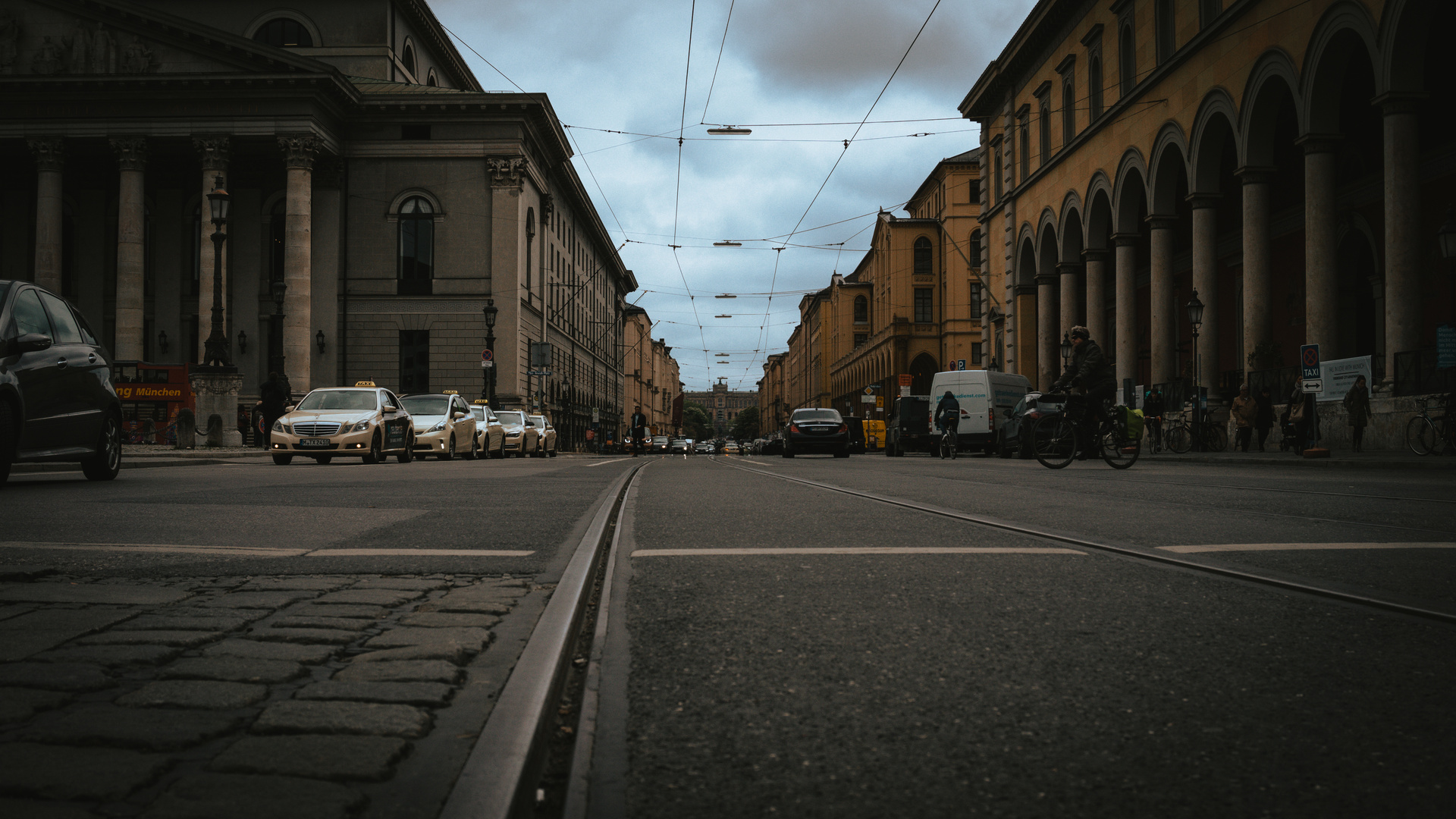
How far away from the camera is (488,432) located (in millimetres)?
28188

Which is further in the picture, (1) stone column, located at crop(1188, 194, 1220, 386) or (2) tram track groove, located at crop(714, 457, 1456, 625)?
(1) stone column, located at crop(1188, 194, 1220, 386)

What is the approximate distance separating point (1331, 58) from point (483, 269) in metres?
34.0

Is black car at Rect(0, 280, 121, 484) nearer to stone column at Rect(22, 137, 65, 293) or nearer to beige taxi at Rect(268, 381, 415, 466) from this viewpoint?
beige taxi at Rect(268, 381, 415, 466)

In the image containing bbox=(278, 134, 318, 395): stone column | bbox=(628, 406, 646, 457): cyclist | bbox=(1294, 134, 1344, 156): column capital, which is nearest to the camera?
bbox=(1294, 134, 1344, 156): column capital

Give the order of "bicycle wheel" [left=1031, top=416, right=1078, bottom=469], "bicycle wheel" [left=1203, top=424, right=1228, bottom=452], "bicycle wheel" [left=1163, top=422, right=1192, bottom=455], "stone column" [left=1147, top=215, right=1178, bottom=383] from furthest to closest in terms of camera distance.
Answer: "stone column" [left=1147, top=215, right=1178, bottom=383], "bicycle wheel" [left=1203, top=424, right=1228, bottom=452], "bicycle wheel" [left=1163, top=422, right=1192, bottom=455], "bicycle wheel" [left=1031, top=416, right=1078, bottom=469]

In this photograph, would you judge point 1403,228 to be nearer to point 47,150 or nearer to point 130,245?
point 130,245

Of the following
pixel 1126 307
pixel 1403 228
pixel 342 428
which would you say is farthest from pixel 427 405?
pixel 1403 228

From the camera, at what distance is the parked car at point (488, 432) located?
2747 centimetres

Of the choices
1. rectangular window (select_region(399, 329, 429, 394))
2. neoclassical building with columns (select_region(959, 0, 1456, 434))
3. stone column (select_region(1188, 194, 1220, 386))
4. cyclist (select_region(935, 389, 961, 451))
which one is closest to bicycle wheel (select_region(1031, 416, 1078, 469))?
neoclassical building with columns (select_region(959, 0, 1456, 434))

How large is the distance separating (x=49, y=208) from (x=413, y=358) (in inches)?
614

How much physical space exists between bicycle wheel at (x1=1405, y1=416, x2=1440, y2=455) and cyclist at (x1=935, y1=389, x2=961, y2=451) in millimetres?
12291

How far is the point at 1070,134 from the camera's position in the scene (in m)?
35.4

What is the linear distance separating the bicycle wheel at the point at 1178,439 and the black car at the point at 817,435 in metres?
8.70

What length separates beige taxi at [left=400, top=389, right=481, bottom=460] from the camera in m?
24.0
